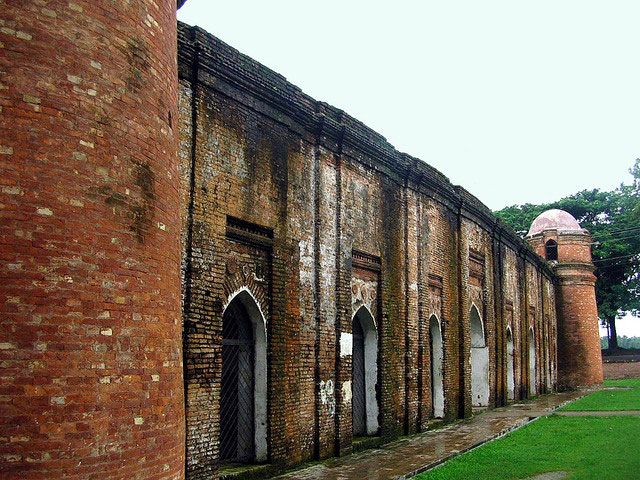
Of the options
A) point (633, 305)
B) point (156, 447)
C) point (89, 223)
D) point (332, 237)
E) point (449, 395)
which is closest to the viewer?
point (89, 223)

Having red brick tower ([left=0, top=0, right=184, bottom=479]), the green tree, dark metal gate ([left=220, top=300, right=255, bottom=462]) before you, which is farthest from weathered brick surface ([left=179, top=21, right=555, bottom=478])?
the green tree

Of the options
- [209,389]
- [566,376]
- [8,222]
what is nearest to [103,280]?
[8,222]

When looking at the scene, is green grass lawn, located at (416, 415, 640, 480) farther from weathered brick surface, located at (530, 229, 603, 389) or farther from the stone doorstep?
weathered brick surface, located at (530, 229, 603, 389)

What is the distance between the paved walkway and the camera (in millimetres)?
9141

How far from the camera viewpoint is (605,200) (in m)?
43.4

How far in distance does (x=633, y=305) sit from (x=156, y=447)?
42150mm

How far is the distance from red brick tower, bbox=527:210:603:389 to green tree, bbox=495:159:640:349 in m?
7.45

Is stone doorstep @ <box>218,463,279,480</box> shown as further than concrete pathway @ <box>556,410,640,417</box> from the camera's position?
No

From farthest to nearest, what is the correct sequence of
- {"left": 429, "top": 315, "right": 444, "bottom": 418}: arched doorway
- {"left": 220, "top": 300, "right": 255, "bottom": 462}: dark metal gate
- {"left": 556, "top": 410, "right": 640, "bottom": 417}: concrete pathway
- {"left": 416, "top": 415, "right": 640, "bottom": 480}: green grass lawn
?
1. {"left": 556, "top": 410, "right": 640, "bottom": 417}: concrete pathway
2. {"left": 429, "top": 315, "right": 444, "bottom": 418}: arched doorway
3. {"left": 416, "top": 415, "right": 640, "bottom": 480}: green grass lawn
4. {"left": 220, "top": 300, "right": 255, "bottom": 462}: dark metal gate

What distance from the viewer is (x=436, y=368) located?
51.3ft

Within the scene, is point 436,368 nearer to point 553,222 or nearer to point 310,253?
point 310,253

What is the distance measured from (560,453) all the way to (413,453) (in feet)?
7.90

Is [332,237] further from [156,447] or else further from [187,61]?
[156,447]

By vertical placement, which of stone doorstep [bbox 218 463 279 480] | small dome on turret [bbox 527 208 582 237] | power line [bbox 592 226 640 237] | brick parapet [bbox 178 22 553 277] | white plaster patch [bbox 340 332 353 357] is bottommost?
stone doorstep [bbox 218 463 279 480]
